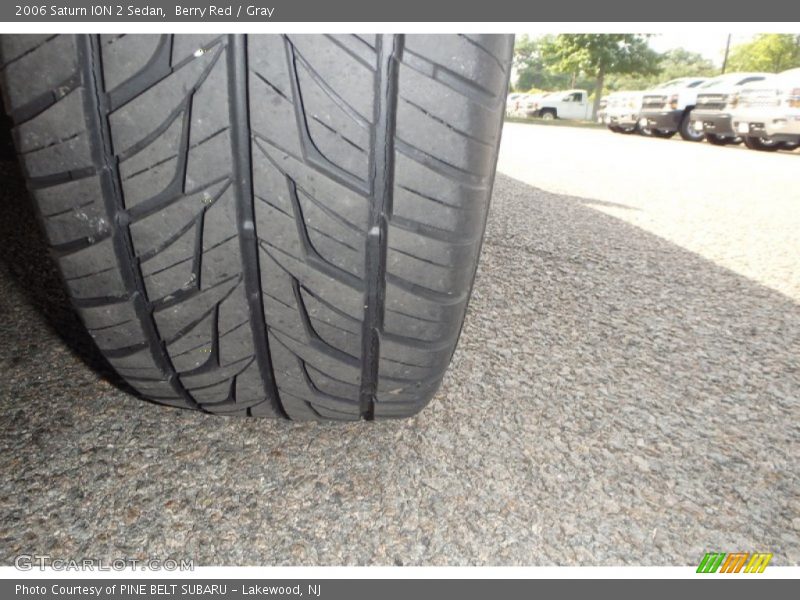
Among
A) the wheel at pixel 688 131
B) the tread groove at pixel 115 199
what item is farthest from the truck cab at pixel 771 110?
the tread groove at pixel 115 199

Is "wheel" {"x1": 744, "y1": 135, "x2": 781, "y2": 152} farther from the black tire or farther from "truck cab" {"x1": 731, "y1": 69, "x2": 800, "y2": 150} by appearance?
the black tire

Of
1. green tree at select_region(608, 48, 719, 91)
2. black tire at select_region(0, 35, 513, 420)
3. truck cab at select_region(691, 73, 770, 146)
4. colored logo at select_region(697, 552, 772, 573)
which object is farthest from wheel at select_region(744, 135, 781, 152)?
green tree at select_region(608, 48, 719, 91)

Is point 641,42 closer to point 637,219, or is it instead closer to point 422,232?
point 637,219

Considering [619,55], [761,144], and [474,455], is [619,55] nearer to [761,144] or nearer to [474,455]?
[761,144]

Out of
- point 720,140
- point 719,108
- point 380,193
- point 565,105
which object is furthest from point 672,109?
point 380,193

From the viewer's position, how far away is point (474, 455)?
90cm

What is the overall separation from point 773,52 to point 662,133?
52.7ft

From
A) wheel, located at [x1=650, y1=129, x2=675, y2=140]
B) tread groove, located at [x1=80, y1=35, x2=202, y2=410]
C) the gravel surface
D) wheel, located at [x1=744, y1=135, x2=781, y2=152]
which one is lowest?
wheel, located at [x1=650, y1=129, x2=675, y2=140]

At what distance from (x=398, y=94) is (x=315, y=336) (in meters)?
0.31

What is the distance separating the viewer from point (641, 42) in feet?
71.1

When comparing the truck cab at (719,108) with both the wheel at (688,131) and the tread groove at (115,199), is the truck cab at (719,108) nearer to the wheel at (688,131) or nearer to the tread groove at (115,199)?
the wheel at (688,131)

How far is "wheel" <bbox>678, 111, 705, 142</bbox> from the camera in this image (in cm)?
900

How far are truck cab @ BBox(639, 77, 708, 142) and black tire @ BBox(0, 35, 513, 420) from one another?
970cm

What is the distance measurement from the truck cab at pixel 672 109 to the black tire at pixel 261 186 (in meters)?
9.70
